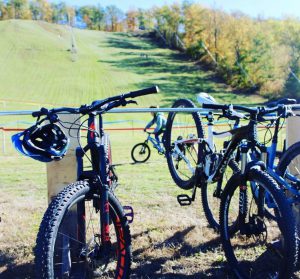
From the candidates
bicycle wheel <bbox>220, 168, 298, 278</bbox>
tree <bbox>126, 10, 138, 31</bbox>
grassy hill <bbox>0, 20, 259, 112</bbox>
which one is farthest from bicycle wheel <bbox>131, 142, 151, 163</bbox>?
tree <bbox>126, 10, 138, 31</bbox>

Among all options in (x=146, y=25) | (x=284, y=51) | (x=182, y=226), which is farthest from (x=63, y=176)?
(x=146, y=25)

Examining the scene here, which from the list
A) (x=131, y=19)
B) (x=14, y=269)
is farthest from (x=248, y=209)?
(x=131, y=19)

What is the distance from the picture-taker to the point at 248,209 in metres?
3.31

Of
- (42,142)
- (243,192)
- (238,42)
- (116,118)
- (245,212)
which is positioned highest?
(238,42)

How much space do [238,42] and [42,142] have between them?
2340 inches

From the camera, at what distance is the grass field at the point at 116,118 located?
3896 mm

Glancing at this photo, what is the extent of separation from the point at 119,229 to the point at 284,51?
175ft

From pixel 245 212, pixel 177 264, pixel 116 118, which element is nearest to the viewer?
pixel 245 212

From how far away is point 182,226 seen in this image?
4645 millimetres

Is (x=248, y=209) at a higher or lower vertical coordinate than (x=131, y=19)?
lower

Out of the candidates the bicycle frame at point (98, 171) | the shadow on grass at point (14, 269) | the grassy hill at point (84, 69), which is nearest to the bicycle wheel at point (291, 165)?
the bicycle frame at point (98, 171)

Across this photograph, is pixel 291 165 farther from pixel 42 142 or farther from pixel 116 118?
pixel 116 118

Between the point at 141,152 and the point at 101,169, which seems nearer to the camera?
the point at 101,169

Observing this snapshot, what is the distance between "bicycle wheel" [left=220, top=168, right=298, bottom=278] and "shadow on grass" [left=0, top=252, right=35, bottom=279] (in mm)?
1653
